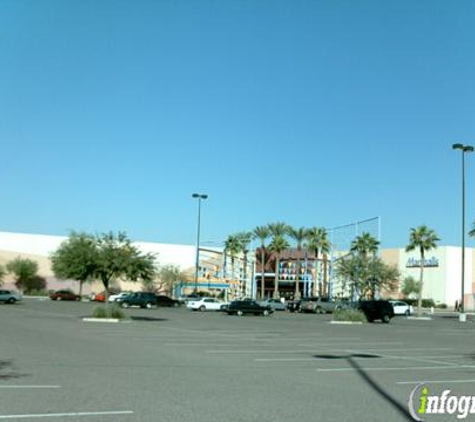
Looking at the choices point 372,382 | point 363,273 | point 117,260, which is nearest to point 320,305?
point 363,273

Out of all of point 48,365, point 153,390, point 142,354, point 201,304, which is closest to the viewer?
point 153,390

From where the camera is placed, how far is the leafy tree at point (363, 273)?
72812 mm

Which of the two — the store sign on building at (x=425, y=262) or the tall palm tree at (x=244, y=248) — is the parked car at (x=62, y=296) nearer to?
the tall palm tree at (x=244, y=248)

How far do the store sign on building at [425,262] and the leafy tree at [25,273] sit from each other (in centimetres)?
5397

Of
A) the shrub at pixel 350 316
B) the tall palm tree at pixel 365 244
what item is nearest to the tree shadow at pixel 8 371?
the shrub at pixel 350 316

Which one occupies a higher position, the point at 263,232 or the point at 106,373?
the point at 263,232

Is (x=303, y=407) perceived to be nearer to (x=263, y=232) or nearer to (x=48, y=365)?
(x=48, y=365)

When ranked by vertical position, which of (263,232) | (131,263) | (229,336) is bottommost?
(229,336)

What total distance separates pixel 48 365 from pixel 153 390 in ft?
14.8

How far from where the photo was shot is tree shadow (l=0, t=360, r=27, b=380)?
45.5 feet

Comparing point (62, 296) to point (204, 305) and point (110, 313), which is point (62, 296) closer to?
point (204, 305)

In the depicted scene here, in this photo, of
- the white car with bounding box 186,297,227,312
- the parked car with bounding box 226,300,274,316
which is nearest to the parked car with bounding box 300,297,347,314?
the white car with bounding box 186,297,227,312

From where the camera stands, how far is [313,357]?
66.4 ft

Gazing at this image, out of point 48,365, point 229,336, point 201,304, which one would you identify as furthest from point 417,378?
point 201,304
